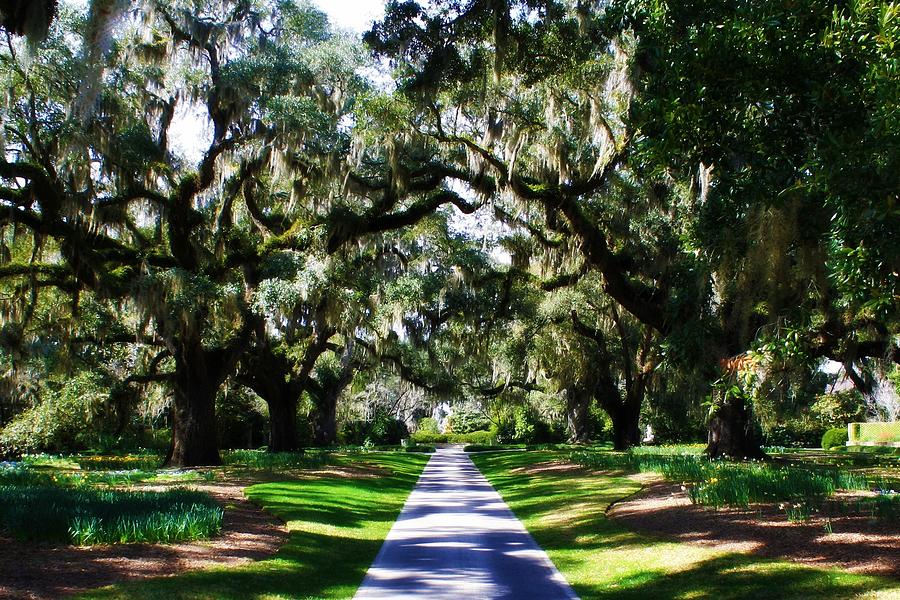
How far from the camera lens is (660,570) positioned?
773 cm

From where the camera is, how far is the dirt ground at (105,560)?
251 inches

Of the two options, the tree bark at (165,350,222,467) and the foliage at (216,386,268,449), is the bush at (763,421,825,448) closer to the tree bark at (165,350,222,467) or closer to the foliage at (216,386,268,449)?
the foliage at (216,386,268,449)

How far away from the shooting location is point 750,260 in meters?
9.45

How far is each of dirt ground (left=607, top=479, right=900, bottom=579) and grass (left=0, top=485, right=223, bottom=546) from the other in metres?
5.74

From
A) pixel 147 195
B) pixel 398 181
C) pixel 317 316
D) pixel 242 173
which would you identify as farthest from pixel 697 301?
pixel 147 195

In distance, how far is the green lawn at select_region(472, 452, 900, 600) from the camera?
643cm

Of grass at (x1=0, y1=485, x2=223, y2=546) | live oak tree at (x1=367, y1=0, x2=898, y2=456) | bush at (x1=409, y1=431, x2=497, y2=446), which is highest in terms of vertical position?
live oak tree at (x1=367, y1=0, x2=898, y2=456)

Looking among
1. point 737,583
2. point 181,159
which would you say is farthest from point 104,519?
point 181,159

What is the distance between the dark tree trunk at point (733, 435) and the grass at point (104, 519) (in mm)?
14313

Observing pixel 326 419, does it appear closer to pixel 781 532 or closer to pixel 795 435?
pixel 795 435

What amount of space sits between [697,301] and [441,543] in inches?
391

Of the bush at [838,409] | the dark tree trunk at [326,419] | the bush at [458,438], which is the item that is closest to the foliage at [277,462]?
the dark tree trunk at [326,419]

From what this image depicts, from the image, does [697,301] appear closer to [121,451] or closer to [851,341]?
[851,341]

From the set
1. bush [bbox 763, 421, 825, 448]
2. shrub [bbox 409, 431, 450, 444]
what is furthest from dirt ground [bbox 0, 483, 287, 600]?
shrub [bbox 409, 431, 450, 444]
